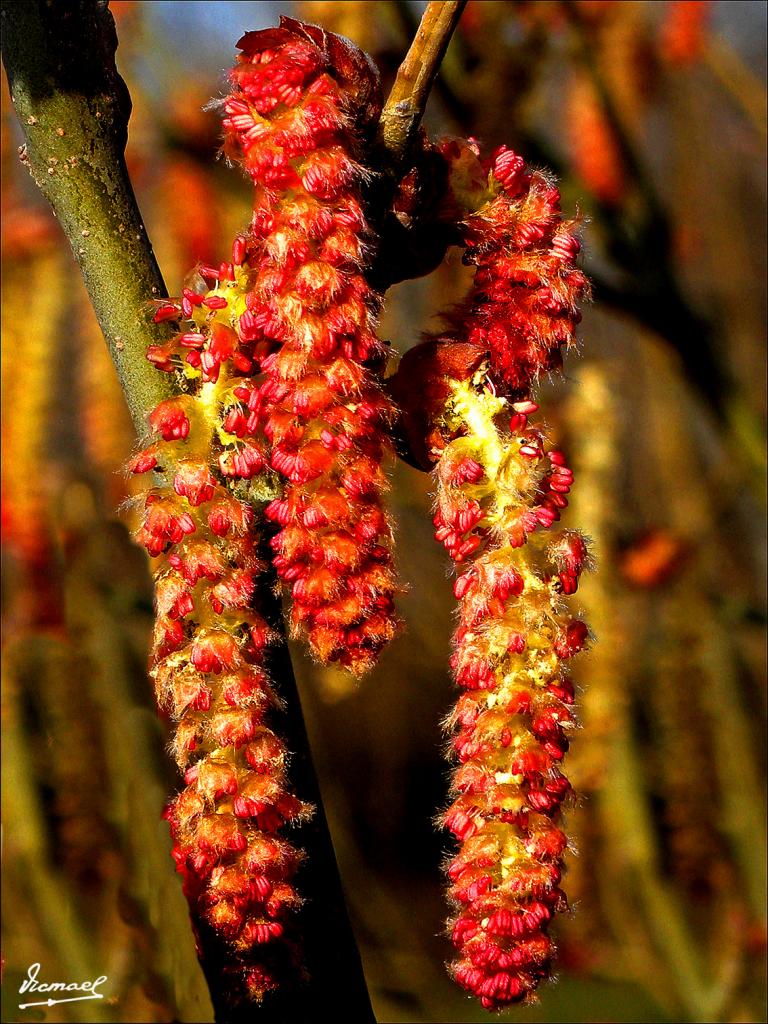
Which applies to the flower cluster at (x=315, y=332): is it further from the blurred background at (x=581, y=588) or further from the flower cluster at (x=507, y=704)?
the blurred background at (x=581, y=588)

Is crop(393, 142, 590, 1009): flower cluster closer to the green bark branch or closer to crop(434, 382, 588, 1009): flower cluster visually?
crop(434, 382, 588, 1009): flower cluster

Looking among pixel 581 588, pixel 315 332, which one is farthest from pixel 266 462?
pixel 581 588

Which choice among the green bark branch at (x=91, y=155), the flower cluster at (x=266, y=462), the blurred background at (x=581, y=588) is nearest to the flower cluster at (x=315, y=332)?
the flower cluster at (x=266, y=462)

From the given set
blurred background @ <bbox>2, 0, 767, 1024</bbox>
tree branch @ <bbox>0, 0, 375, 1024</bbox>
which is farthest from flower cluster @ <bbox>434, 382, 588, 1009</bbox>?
blurred background @ <bbox>2, 0, 767, 1024</bbox>

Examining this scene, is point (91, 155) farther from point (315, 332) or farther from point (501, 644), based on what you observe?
point (501, 644)

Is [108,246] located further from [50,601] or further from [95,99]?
[50,601]

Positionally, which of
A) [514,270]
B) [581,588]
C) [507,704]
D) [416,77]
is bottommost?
[581,588]
